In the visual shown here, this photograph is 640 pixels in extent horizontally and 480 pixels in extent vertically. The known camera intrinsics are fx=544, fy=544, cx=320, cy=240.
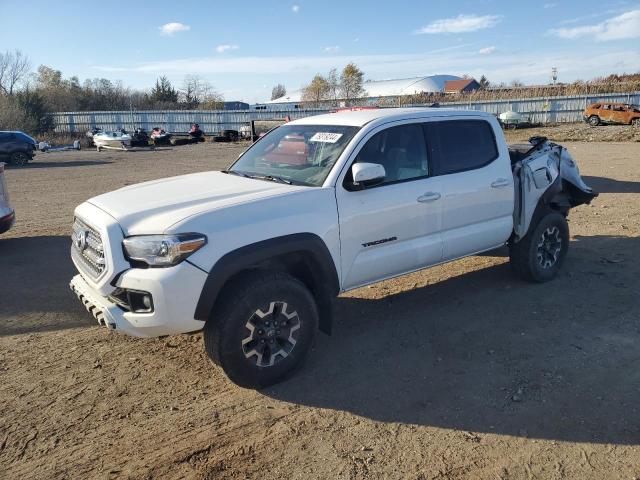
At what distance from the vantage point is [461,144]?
5195 mm

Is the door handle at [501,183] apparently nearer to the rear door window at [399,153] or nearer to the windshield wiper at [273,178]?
the rear door window at [399,153]

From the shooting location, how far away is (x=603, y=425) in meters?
3.42

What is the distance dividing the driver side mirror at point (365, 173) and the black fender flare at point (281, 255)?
557mm

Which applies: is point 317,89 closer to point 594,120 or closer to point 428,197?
point 594,120

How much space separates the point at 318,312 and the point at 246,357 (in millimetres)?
726

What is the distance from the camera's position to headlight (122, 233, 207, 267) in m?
3.43

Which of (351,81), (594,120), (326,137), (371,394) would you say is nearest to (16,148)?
(326,137)

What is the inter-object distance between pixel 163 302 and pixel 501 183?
350 centimetres

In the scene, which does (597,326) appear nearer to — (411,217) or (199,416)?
(411,217)

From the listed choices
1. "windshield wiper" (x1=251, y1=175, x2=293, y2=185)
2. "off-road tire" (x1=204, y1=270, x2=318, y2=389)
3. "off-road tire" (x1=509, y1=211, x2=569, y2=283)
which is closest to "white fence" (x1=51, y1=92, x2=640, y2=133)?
"off-road tire" (x1=509, y1=211, x2=569, y2=283)

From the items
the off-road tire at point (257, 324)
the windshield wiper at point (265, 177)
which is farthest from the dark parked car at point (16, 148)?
the off-road tire at point (257, 324)

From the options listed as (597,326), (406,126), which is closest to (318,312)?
(406,126)

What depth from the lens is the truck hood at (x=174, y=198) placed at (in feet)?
11.9

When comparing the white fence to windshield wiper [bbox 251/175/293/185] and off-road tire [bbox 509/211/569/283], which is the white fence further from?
windshield wiper [bbox 251/175/293/185]
